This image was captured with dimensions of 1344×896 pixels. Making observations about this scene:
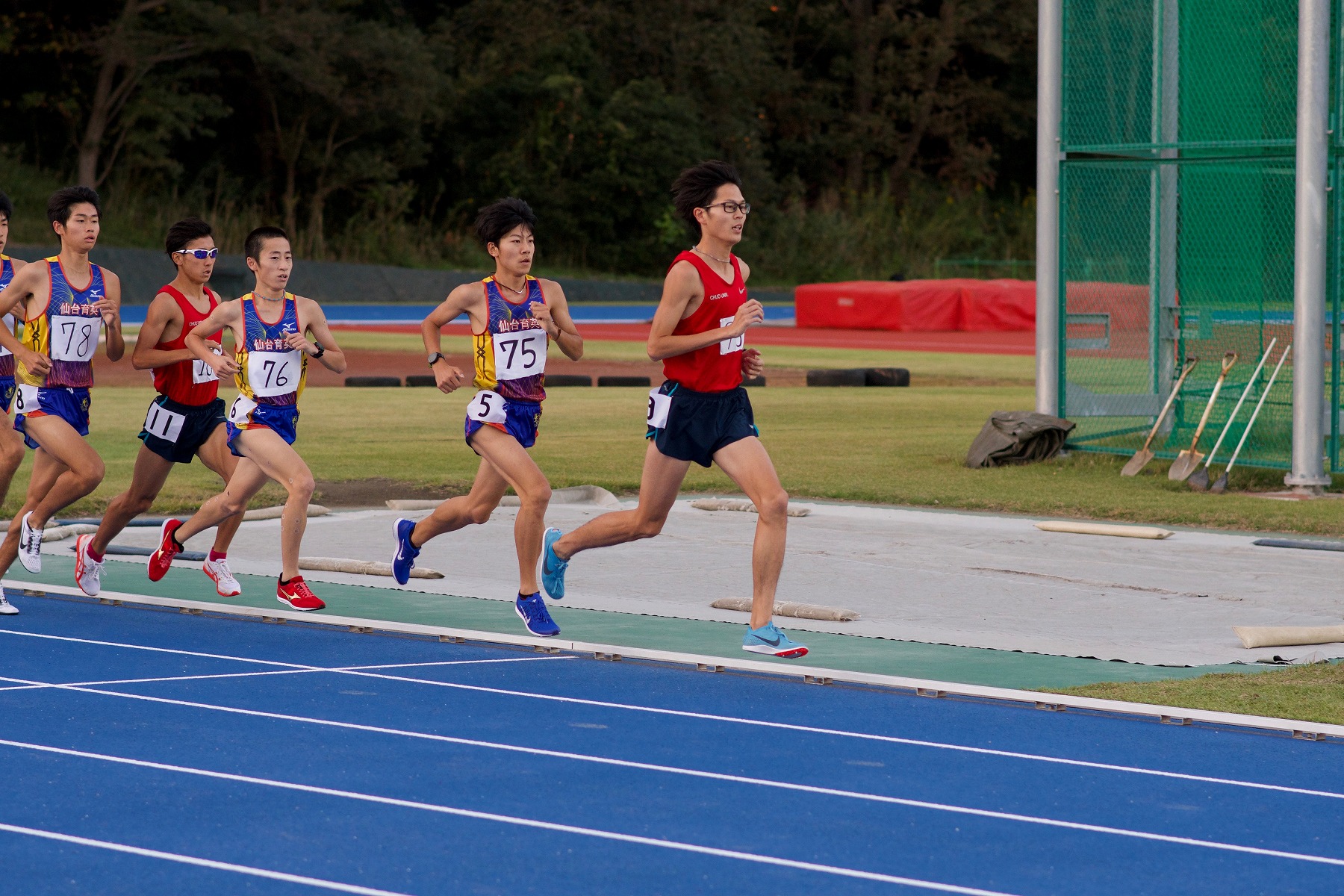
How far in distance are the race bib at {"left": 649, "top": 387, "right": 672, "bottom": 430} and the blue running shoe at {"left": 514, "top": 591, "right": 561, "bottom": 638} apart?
1004 mm

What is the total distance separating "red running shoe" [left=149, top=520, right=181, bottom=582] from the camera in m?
9.76

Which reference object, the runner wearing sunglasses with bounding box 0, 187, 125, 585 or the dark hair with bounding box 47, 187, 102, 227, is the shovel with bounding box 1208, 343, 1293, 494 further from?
the dark hair with bounding box 47, 187, 102, 227

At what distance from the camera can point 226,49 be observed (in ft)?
178

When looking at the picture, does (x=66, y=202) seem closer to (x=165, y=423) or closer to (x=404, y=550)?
(x=165, y=423)

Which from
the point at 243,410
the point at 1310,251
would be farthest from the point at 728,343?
the point at 1310,251

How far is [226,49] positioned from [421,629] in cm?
4842

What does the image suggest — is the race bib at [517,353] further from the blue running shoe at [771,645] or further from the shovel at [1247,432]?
the shovel at [1247,432]

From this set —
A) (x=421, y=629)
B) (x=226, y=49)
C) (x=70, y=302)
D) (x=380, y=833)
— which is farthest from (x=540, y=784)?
(x=226, y=49)

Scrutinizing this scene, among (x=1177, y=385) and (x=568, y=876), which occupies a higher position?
(x=1177, y=385)

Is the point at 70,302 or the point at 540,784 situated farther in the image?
the point at 70,302

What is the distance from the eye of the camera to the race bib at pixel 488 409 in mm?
8586

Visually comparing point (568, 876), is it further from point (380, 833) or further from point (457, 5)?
point (457, 5)

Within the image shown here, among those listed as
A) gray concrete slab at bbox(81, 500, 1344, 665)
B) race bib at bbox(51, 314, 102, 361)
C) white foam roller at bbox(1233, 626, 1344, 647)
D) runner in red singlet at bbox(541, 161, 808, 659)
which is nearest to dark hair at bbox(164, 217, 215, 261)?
race bib at bbox(51, 314, 102, 361)

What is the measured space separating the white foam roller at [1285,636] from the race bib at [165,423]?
511cm
